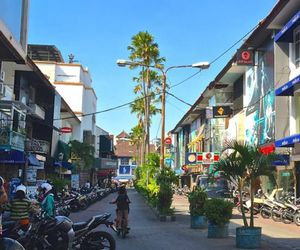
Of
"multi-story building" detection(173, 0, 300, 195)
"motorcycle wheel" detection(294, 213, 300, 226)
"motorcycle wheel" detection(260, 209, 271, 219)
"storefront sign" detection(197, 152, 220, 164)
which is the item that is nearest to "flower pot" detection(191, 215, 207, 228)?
"multi-story building" detection(173, 0, 300, 195)

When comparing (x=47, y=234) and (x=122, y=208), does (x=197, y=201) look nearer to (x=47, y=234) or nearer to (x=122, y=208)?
(x=122, y=208)

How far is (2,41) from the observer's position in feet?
48.7

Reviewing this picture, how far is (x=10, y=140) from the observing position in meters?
28.4

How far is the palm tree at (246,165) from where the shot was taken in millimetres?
13914

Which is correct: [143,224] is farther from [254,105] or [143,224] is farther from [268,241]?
[254,105]

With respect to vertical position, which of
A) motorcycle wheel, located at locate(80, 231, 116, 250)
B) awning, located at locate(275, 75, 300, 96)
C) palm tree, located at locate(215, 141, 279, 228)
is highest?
awning, located at locate(275, 75, 300, 96)

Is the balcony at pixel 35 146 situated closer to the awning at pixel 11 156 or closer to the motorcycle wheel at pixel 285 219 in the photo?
the awning at pixel 11 156

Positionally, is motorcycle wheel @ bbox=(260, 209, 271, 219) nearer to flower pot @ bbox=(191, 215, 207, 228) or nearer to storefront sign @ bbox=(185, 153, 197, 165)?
flower pot @ bbox=(191, 215, 207, 228)

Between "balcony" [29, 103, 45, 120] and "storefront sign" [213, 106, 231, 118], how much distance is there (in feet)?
45.7

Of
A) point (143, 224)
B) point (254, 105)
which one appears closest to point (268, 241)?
point (143, 224)

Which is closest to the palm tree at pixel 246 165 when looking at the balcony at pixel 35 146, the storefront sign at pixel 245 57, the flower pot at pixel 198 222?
the flower pot at pixel 198 222

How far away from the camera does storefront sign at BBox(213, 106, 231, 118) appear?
4284 cm

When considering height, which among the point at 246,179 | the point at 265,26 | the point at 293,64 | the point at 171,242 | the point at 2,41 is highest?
the point at 265,26

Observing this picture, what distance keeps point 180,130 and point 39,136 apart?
42720 mm
